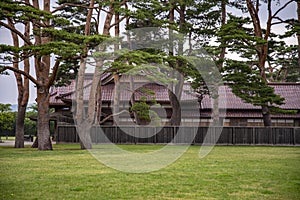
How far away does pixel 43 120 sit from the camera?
17.0 metres

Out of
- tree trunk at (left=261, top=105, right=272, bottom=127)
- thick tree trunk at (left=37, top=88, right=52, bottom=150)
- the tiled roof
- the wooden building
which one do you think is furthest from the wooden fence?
thick tree trunk at (left=37, top=88, right=52, bottom=150)

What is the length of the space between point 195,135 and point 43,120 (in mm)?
8523

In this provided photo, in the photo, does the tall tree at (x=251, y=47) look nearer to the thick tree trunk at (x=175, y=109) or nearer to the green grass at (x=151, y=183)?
the thick tree trunk at (x=175, y=109)

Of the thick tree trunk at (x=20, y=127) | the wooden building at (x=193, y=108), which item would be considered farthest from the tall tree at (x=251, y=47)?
the thick tree trunk at (x=20, y=127)

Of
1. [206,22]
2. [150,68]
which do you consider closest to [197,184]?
[150,68]

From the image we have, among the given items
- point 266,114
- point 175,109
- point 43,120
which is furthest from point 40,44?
point 266,114

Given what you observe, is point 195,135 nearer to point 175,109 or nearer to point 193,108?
point 175,109

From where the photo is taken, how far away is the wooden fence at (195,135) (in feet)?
74.3

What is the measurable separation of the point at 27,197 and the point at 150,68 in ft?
33.4

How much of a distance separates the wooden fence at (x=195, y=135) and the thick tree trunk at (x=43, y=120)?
5.56 m

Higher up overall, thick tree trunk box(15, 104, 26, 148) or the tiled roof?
the tiled roof

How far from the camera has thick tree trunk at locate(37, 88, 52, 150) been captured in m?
16.8

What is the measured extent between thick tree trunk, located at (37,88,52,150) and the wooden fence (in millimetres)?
5559

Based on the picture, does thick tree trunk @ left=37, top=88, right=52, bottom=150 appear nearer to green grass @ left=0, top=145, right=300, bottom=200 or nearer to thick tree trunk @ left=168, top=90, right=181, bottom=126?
green grass @ left=0, top=145, right=300, bottom=200
